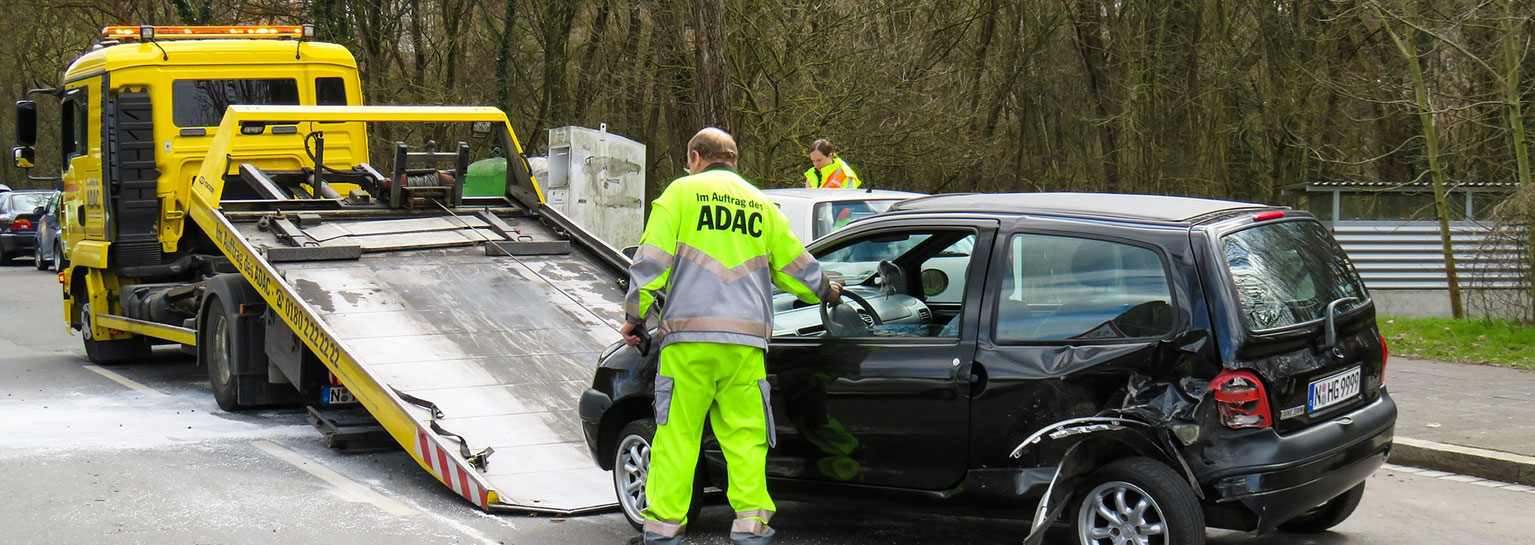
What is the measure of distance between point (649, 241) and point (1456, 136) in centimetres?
1545

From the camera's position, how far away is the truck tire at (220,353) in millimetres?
9445

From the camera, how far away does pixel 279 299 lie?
8.41 meters

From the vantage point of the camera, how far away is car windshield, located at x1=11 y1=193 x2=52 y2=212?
29.1 m

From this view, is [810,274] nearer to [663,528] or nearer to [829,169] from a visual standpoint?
[663,528]

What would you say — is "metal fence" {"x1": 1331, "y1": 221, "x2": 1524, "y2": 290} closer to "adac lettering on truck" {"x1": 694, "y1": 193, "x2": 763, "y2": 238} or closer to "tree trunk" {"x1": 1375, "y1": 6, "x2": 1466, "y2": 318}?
"tree trunk" {"x1": 1375, "y1": 6, "x2": 1466, "y2": 318}

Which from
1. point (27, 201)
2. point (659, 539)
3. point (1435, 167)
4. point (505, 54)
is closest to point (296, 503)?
point (659, 539)

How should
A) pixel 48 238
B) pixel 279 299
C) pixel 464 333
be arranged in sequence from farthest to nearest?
pixel 48 238, pixel 279 299, pixel 464 333

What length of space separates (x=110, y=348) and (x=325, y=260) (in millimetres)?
4612

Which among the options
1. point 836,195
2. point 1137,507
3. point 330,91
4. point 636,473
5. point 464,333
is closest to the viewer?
point 1137,507

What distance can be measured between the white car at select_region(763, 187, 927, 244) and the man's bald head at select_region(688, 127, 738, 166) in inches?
198

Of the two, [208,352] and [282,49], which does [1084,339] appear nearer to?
[208,352]

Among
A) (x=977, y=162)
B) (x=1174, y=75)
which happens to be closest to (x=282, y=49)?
(x=977, y=162)

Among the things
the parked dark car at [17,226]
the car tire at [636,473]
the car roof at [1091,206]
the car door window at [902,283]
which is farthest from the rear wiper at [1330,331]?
the parked dark car at [17,226]

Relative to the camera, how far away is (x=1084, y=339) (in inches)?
204
